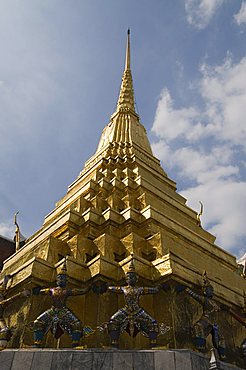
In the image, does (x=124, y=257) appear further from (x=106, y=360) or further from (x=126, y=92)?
(x=126, y=92)

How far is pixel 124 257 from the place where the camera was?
53.5 feet

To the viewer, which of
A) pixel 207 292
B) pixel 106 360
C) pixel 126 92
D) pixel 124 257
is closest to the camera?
pixel 106 360

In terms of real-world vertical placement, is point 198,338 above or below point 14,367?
above

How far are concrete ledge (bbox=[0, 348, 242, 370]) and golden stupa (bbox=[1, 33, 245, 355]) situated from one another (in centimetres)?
162

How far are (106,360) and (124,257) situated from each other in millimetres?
5877

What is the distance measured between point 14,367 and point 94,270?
440 centimetres

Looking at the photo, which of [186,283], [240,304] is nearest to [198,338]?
[186,283]

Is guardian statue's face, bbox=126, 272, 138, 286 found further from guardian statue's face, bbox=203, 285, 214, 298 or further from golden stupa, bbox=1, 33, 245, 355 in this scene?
guardian statue's face, bbox=203, 285, 214, 298

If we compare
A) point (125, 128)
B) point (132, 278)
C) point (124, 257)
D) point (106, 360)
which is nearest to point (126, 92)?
point (125, 128)

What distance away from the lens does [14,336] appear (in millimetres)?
13211

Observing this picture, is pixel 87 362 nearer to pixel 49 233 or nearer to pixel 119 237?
pixel 119 237

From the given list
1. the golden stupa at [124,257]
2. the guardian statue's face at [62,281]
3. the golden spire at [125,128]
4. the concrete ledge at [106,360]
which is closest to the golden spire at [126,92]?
the golden spire at [125,128]

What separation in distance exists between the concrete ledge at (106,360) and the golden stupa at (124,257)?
1.62m

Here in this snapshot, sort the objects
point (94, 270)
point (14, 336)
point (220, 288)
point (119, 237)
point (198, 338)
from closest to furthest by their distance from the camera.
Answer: point (198, 338), point (14, 336), point (94, 270), point (220, 288), point (119, 237)
